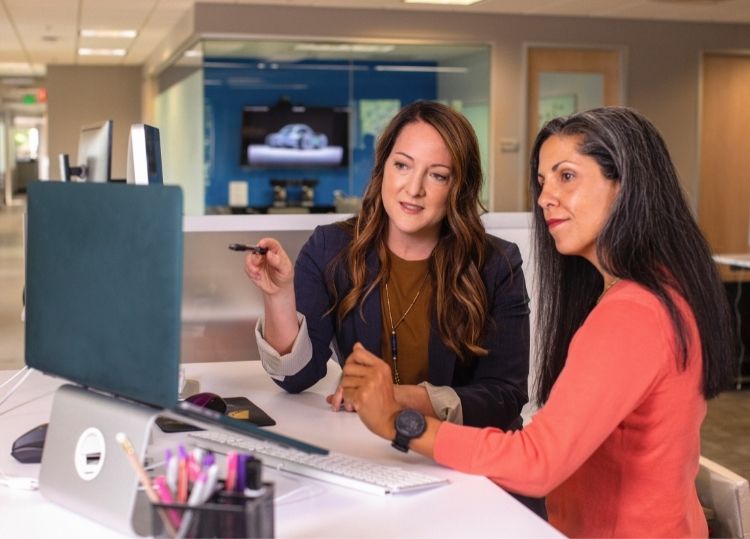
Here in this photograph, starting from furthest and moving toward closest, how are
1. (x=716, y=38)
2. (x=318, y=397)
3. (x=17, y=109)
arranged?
(x=17, y=109) → (x=716, y=38) → (x=318, y=397)

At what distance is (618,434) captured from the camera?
160cm

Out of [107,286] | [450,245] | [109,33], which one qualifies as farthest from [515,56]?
[107,286]

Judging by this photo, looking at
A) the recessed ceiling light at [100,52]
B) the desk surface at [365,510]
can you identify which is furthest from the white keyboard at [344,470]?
the recessed ceiling light at [100,52]

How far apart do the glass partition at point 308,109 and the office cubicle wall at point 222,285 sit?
5.75 metres

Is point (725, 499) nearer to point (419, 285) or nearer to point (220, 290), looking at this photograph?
point (419, 285)

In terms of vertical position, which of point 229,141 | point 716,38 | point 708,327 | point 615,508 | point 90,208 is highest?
point 716,38

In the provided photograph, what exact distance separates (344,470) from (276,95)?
8.15 m

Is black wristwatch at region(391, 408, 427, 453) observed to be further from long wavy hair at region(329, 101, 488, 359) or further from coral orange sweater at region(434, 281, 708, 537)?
long wavy hair at region(329, 101, 488, 359)

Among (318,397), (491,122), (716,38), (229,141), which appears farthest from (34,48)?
(318,397)

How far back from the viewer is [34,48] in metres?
14.6

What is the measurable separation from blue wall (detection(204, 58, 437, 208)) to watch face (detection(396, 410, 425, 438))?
26.5 ft

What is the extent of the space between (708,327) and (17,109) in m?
28.2

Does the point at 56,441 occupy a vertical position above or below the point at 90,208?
below

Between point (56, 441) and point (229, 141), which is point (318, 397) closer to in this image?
point (56, 441)
